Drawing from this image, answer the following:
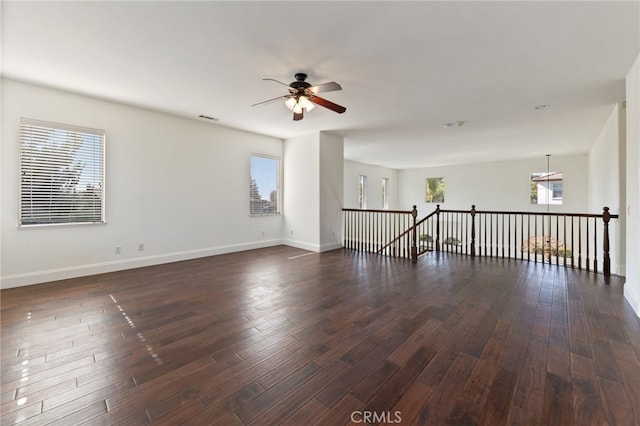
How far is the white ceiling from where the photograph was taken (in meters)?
2.18

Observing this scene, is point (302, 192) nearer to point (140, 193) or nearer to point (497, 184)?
point (140, 193)

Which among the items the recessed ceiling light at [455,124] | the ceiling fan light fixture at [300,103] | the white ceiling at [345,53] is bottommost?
the ceiling fan light fixture at [300,103]

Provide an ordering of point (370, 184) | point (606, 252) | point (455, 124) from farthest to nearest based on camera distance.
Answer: point (370, 184) < point (455, 124) < point (606, 252)

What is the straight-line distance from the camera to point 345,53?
2.76 meters

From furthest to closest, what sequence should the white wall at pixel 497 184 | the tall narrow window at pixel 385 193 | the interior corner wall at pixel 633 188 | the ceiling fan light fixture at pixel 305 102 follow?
1. the tall narrow window at pixel 385 193
2. the white wall at pixel 497 184
3. the ceiling fan light fixture at pixel 305 102
4. the interior corner wall at pixel 633 188

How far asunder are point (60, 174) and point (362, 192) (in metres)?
8.97

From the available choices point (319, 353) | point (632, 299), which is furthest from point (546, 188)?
point (319, 353)

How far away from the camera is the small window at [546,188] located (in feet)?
29.6

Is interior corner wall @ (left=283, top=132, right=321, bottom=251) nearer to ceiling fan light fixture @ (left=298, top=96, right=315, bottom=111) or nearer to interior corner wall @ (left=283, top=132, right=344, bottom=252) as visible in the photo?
interior corner wall @ (left=283, top=132, right=344, bottom=252)

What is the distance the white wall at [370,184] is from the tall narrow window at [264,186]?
12.5 ft

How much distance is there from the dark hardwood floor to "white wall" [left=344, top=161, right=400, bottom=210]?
21.9 ft

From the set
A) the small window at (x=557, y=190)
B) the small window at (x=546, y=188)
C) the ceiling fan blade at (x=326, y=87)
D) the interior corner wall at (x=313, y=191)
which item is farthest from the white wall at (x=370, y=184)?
the ceiling fan blade at (x=326, y=87)

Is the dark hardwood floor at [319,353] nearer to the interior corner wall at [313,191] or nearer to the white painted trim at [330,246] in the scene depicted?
the white painted trim at [330,246]

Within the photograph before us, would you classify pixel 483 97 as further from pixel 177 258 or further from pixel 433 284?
pixel 177 258
